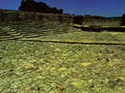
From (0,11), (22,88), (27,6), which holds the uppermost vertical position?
(27,6)

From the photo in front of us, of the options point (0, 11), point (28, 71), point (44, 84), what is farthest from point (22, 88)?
point (0, 11)

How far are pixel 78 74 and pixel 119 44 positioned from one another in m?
3.81

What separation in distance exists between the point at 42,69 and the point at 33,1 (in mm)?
26849

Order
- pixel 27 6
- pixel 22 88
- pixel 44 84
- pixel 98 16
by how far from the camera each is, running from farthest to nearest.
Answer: pixel 27 6, pixel 98 16, pixel 44 84, pixel 22 88

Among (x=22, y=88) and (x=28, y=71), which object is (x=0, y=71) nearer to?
(x=28, y=71)

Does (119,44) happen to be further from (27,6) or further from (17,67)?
(27,6)

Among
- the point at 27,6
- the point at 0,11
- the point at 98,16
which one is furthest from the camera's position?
the point at 27,6

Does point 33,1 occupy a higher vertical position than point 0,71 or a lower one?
higher

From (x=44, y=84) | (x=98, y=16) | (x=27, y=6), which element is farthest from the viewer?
(x=27, y=6)

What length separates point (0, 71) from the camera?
250 centimetres

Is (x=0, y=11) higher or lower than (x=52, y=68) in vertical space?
higher

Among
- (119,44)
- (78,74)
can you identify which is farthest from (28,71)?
(119,44)

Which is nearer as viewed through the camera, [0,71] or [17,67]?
[0,71]

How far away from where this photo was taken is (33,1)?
84.5 ft
